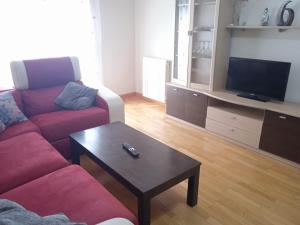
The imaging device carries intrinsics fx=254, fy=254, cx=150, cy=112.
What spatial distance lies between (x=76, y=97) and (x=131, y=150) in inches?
49.2

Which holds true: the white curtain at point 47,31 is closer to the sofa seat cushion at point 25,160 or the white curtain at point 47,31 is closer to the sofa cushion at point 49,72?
the sofa cushion at point 49,72

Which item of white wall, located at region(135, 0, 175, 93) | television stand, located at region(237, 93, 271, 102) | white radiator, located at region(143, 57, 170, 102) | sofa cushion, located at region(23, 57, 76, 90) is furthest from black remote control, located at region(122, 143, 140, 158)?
white wall, located at region(135, 0, 175, 93)

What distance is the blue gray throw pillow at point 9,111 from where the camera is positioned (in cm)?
241

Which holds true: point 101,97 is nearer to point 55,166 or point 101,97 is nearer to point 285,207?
point 55,166

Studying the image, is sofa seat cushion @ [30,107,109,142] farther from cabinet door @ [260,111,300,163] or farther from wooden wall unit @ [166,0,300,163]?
cabinet door @ [260,111,300,163]

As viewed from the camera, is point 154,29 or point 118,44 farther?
point 118,44

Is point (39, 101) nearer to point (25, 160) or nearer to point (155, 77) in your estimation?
point (25, 160)

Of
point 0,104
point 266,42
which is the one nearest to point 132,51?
point 266,42

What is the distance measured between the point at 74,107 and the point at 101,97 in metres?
0.32

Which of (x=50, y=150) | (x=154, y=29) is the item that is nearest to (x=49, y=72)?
(x=50, y=150)

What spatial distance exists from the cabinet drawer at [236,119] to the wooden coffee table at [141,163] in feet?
4.10

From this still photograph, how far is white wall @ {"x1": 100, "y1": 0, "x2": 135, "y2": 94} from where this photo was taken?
14.4 feet

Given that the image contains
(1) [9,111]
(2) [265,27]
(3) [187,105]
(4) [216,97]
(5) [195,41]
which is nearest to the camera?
(1) [9,111]

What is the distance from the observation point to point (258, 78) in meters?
2.93
